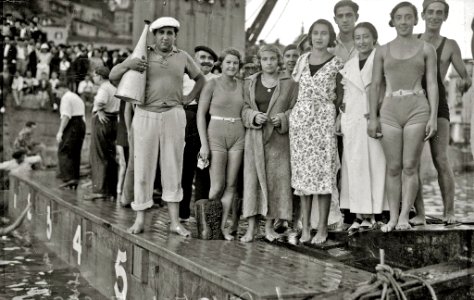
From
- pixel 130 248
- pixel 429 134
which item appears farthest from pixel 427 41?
pixel 130 248

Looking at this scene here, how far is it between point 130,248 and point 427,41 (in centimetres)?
349

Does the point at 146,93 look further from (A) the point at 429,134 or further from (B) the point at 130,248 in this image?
(A) the point at 429,134

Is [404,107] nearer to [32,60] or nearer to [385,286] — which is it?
[385,286]

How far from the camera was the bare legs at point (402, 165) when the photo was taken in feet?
15.8

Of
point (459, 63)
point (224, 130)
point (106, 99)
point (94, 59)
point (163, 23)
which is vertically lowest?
point (224, 130)

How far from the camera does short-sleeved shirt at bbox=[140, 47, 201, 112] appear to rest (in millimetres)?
5680

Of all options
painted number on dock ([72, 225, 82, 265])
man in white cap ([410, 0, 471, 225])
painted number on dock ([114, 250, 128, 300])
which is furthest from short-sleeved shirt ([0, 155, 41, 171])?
man in white cap ([410, 0, 471, 225])

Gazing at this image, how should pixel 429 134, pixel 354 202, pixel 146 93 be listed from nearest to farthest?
pixel 429 134 < pixel 354 202 < pixel 146 93

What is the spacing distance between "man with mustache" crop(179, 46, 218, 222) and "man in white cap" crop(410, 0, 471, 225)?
8.30 ft

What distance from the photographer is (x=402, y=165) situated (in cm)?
498

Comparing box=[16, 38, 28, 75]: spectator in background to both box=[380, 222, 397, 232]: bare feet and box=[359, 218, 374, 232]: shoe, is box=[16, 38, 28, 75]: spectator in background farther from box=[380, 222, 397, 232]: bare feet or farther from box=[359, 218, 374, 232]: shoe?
box=[380, 222, 397, 232]: bare feet

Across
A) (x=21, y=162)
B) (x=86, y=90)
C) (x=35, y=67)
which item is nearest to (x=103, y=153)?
(x=21, y=162)

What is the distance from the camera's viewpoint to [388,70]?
4941 mm

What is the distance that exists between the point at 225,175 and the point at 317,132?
1.01 metres
